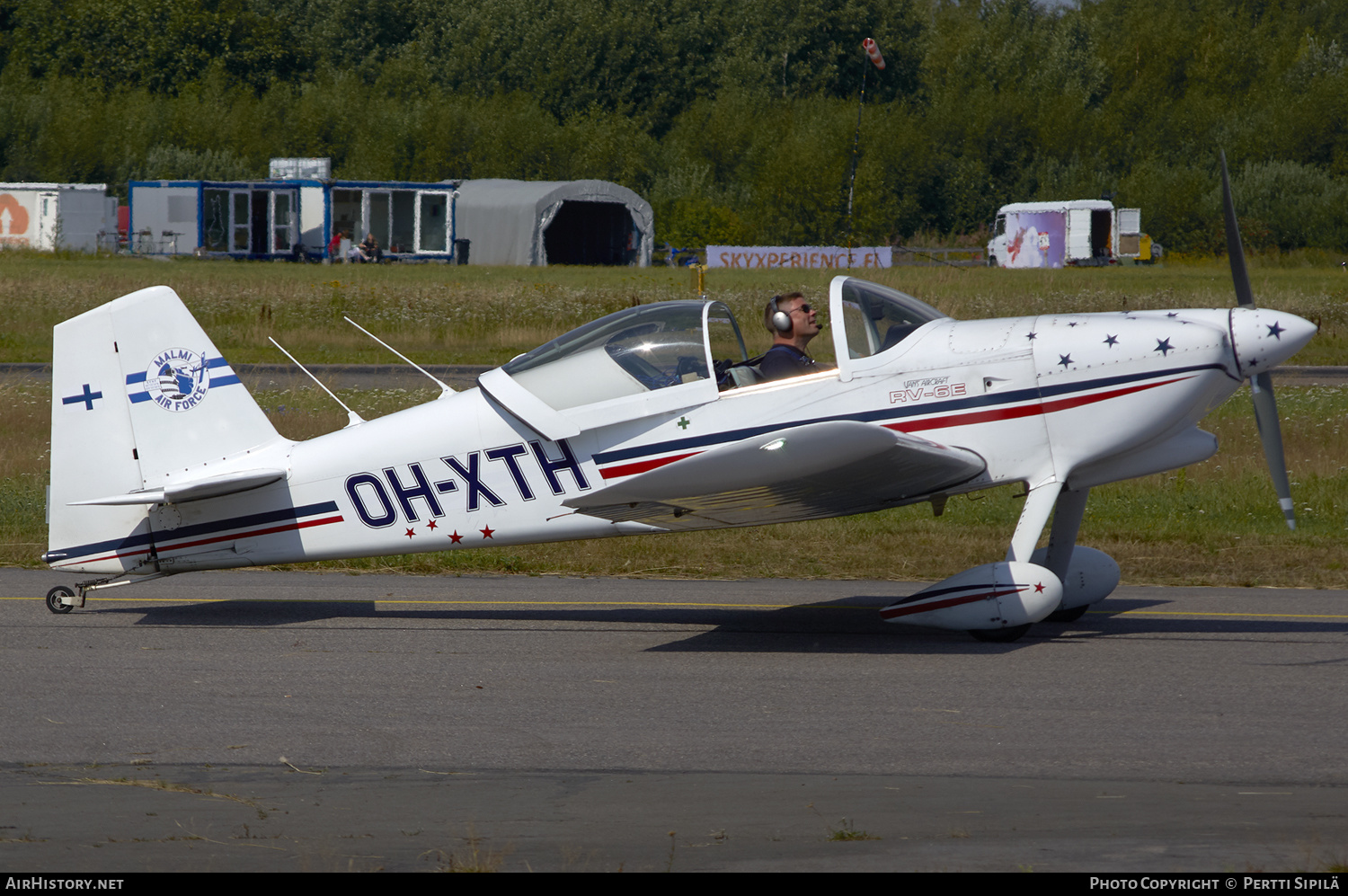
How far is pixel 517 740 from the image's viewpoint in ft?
19.4

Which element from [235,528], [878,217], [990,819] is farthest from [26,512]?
[878,217]

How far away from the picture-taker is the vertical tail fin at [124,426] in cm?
812

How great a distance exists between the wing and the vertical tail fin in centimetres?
270

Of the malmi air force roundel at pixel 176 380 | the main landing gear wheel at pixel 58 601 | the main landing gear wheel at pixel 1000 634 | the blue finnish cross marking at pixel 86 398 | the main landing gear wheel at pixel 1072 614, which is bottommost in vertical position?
the main landing gear wheel at pixel 58 601

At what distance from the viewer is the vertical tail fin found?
8.12 meters

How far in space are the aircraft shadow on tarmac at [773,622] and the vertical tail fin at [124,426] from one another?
2.10 feet

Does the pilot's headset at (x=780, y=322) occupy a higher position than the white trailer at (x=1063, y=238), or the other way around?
the pilot's headset at (x=780, y=322)

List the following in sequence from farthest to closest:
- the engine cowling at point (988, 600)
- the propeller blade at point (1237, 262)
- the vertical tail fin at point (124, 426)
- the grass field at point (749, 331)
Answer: the grass field at point (749, 331) → the propeller blade at point (1237, 262) → the vertical tail fin at point (124, 426) → the engine cowling at point (988, 600)

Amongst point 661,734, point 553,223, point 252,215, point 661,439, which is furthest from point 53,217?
point 661,734

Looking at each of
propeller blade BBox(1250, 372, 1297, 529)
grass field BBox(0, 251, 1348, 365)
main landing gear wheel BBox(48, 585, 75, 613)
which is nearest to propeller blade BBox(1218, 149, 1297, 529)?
propeller blade BBox(1250, 372, 1297, 529)

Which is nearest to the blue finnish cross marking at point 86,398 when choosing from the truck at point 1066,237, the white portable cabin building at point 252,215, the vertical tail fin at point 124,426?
the vertical tail fin at point 124,426

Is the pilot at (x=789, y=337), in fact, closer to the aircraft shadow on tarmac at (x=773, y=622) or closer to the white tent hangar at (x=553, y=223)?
the aircraft shadow on tarmac at (x=773, y=622)

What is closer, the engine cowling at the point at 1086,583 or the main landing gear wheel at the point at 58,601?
the engine cowling at the point at 1086,583

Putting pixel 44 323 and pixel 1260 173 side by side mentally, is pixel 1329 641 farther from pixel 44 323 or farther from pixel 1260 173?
pixel 1260 173
